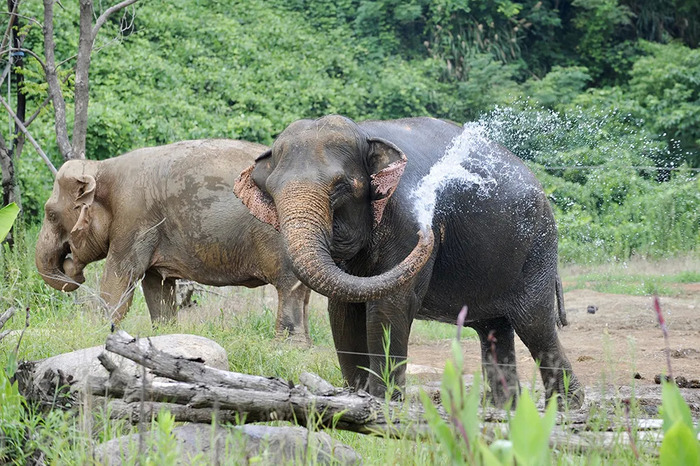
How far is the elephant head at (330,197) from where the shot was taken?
4.81 m

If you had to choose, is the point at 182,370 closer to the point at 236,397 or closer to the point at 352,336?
the point at 236,397

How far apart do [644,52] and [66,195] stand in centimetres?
1918

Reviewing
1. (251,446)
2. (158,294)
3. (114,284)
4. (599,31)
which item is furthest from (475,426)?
(599,31)

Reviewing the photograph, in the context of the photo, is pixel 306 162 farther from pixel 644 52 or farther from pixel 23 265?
pixel 644 52

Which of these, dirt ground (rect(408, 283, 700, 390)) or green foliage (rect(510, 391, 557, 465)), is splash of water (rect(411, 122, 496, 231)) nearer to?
dirt ground (rect(408, 283, 700, 390))

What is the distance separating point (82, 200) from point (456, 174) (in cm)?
380

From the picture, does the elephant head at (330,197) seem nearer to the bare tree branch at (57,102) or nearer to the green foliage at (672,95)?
the bare tree branch at (57,102)

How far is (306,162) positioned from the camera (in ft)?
16.8

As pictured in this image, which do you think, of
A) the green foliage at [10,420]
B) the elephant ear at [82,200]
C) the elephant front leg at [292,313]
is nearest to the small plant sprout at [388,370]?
the green foliage at [10,420]

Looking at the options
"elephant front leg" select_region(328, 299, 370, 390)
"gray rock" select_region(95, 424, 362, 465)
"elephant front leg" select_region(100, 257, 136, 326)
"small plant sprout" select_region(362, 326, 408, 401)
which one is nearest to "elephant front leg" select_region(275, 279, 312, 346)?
"elephant front leg" select_region(100, 257, 136, 326)

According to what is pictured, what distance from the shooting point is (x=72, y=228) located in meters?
8.59

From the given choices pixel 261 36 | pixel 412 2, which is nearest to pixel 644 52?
pixel 412 2

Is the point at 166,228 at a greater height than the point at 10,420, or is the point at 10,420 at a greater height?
the point at 166,228

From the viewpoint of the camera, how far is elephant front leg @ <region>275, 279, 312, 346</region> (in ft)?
26.5
